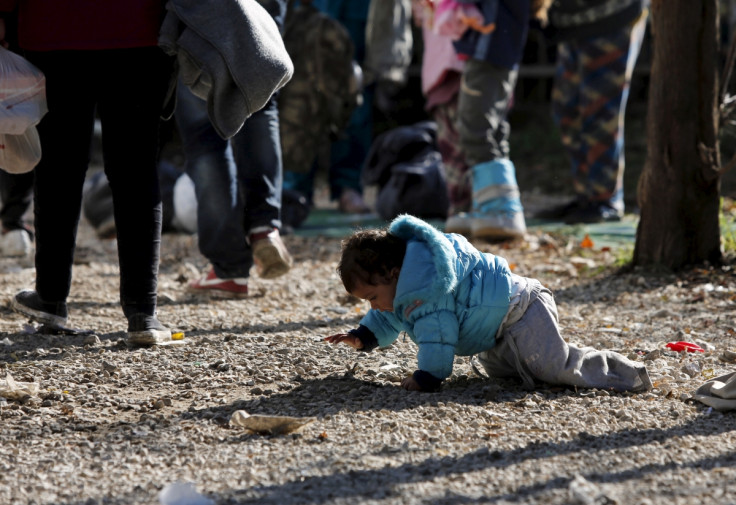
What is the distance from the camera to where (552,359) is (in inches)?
111

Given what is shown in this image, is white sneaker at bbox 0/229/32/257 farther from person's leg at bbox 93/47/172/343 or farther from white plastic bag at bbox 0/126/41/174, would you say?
person's leg at bbox 93/47/172/343

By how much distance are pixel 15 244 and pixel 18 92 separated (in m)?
2.74

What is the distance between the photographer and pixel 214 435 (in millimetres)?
2447

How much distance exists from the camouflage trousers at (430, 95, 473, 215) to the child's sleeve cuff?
350cm

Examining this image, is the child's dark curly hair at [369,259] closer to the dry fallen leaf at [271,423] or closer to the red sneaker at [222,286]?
the dry fallen leaf at [271,423]

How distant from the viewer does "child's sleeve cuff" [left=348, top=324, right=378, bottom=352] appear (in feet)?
9.67

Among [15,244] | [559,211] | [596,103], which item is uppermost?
[596,103]

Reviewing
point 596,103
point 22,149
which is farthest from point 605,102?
point 22,149

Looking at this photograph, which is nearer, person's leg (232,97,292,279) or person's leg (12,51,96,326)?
person's leg (12,51,96,326)

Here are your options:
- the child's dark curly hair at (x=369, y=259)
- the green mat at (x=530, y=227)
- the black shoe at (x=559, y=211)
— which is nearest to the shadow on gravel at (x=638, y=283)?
the green mat at (x=530, y=227)

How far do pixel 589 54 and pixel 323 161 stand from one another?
5.05 m

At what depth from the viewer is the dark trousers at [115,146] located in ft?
10.3

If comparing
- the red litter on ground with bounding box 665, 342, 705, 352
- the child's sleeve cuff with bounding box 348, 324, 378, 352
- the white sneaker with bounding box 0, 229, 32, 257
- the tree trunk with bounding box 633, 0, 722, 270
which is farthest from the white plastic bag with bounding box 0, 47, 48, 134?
A: the tree trunk with bounding box 633, 0, 722, 270

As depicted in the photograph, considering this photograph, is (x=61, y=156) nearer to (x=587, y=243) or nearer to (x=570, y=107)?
(x=587, y=243)
